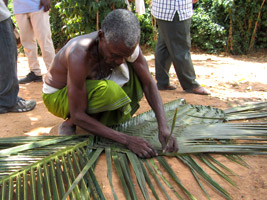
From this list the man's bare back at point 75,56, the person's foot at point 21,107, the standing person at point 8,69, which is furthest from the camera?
the person's foot at point 21,107

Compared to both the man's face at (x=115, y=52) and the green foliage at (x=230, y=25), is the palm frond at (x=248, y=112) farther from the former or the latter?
the green foliage at (x=230, y=25)

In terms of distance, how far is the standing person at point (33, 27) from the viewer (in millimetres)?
3885

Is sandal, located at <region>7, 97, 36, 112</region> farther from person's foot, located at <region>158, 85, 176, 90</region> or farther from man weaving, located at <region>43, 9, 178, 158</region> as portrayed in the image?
person's foot, located at <region>158, 85, 176, 90</region>

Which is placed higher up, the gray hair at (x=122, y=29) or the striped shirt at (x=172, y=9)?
the gray hair at (x=122, y=29)

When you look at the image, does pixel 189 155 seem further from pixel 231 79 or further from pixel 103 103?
pixel 231 79

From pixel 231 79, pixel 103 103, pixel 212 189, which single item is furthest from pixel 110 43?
pixel 231 79

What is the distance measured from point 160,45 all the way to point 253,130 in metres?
2.12

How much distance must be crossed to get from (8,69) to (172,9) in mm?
1942

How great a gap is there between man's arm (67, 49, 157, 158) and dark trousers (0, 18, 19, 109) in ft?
4.31

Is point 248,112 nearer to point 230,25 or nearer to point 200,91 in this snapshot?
point 200,91

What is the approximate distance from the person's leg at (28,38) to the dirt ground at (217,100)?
0.98ft

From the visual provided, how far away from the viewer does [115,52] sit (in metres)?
1.71

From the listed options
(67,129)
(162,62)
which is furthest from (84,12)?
(67,129)

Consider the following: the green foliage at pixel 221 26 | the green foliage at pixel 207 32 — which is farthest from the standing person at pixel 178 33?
the green foliage at pixel 207 32
